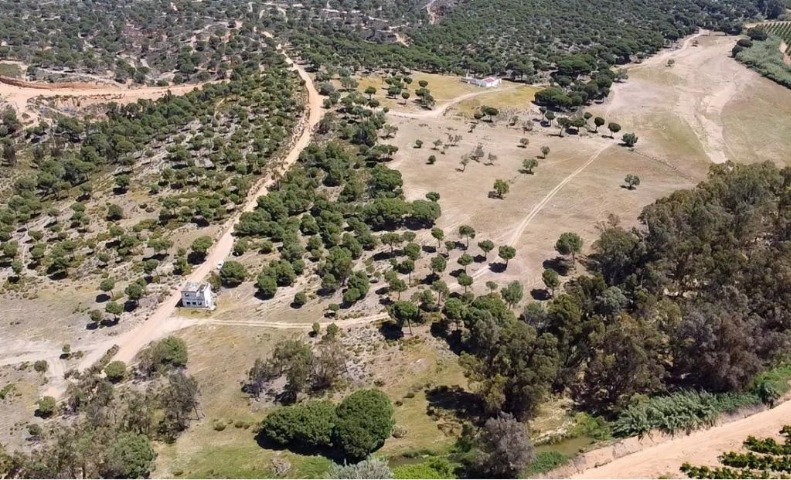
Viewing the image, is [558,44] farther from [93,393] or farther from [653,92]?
[93,393]

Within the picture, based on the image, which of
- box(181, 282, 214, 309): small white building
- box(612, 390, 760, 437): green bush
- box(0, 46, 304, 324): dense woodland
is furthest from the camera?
box(0, 46, 304, 324): dense woodland

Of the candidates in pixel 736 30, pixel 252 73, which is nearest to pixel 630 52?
pixel 736 30

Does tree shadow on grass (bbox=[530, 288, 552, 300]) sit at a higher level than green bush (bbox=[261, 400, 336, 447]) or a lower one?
lower

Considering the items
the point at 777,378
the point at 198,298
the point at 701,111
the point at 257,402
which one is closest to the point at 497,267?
the point at 777,378

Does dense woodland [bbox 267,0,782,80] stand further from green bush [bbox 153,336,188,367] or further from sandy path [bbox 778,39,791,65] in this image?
green bush [bbox 153,336,188,367]

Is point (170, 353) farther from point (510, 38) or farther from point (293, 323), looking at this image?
point (510, 38)

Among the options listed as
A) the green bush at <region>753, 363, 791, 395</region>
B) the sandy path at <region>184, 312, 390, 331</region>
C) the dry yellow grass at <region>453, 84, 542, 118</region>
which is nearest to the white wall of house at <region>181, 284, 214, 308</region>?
the sandy path at <region>184, 312, 390, 331</region>
